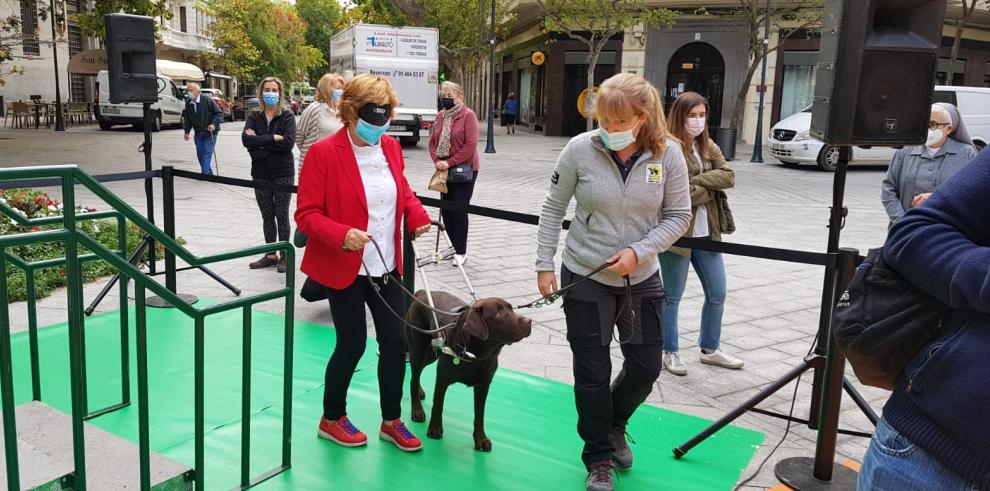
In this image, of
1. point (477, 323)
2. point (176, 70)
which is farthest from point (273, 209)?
point (176, 70)

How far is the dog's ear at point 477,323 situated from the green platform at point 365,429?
0.76 m

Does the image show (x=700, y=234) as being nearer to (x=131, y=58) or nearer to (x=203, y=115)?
(x=131, y=58)

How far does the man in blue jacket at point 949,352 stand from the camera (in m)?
1.51

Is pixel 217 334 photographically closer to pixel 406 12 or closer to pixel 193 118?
pixel 193 118

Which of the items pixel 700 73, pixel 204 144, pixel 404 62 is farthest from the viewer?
pixel 700 73

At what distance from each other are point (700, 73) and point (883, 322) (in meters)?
29.8

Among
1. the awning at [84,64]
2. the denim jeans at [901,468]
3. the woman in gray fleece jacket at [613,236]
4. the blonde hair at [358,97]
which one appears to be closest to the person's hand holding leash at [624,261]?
the woman in gray fleece jacket at [613,236]

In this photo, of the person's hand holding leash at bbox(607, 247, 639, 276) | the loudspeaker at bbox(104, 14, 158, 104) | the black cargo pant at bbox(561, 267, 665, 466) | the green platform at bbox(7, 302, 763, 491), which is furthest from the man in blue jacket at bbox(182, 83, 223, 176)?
the person's hand holding leash at bbox(607, 247, 639, 276)

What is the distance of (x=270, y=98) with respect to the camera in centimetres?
764

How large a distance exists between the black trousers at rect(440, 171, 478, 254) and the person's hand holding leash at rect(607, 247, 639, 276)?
4.62 m

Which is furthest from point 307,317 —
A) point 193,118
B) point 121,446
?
point 193,118

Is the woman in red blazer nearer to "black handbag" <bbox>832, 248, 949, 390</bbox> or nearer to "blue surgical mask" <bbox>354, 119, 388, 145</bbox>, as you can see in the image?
"blue surgical mask" <bbox>354, 119, 388, 145</bbox>

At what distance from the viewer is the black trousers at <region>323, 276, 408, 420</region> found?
3717 mm

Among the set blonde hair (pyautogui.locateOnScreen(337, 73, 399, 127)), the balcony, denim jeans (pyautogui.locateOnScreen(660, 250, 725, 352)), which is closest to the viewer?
blonde hair (pyautogui.locateOnScreen(337, 73, 399, 127))
